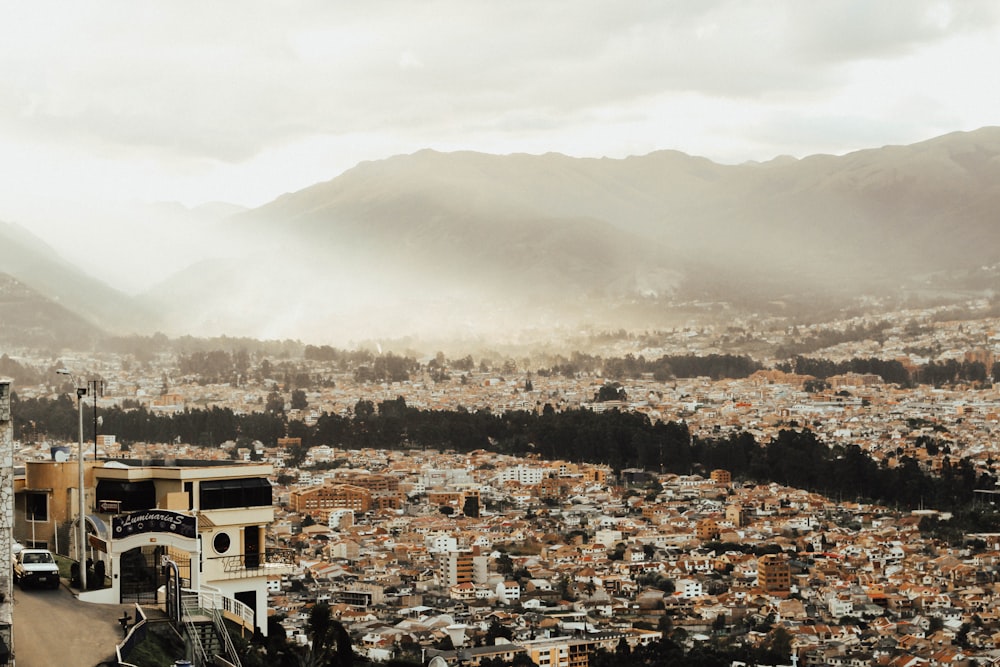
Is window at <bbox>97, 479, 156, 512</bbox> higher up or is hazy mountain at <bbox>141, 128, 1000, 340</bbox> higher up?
hazy mountain at <bbox>141, 128, 1000, 340</bbox>

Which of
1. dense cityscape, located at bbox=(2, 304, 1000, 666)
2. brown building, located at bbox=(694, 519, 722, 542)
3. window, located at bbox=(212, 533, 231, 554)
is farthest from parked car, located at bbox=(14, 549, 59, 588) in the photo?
brown building, located at bbox=(694, 519, 722, 542)

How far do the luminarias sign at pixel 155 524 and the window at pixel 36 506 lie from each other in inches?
126

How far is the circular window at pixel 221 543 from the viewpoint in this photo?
15.3 m

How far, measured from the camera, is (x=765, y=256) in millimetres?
193375

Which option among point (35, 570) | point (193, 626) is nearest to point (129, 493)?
point (35, 570)

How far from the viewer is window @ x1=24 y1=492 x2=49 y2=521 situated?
1553 centimetres

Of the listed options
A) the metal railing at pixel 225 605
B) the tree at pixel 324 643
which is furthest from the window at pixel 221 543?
the tree at pixel 324 643

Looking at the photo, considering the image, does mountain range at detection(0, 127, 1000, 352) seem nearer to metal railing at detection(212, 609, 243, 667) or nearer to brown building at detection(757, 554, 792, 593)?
brown building at detection(757, 554, 792, 593)

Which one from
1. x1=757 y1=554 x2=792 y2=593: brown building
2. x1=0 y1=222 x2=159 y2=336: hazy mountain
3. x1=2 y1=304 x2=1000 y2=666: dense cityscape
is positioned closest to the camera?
x1=2 y1=304 x2=1000 y2=666: dense cityscape

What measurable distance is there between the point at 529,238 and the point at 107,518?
6908 inches

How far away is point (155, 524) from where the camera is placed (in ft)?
41.1

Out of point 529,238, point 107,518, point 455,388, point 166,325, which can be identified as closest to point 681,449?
point 455,388

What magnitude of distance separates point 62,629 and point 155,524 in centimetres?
133

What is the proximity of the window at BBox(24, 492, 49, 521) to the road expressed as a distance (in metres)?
2.79
